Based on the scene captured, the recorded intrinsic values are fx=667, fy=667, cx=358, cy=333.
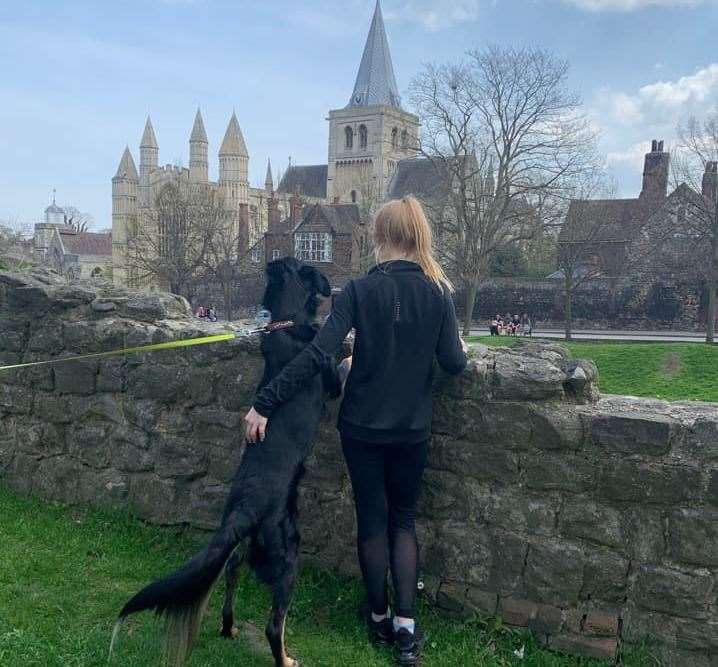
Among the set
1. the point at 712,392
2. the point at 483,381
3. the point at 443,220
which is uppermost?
the point at 443,220

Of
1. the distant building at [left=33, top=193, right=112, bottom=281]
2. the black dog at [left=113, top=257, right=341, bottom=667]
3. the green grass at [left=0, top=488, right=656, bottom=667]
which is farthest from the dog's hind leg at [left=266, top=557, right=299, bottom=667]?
the distant building at [left=33, top=193, right=112, bottom=281]

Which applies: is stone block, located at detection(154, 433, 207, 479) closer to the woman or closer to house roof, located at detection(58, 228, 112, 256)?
the woman

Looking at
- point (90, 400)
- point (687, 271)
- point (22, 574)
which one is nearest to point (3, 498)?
point (90, 400)

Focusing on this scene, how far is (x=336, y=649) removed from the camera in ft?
11.3

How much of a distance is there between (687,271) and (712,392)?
18.0 meters

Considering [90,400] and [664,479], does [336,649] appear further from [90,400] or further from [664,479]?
[90,400]

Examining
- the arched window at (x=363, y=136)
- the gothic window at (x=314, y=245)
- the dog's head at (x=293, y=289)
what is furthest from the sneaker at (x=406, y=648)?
the arched window at (x=363, y=136)

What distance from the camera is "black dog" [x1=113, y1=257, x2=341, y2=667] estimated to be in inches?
112

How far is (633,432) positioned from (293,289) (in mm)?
1949

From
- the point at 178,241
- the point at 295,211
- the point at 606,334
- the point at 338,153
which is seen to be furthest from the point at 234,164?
the point at 606,334

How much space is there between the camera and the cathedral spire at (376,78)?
85875 millimetres

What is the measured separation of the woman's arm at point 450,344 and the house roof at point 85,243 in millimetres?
81950

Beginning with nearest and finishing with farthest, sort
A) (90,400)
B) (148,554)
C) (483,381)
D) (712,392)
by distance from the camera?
(483,381)
(148,554)
(90,400)
(712,392)

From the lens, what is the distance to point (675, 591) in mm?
3305
